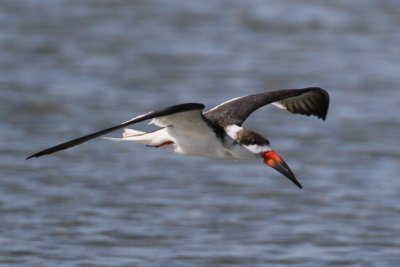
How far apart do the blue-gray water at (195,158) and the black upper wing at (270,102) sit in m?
Answer: 1.05

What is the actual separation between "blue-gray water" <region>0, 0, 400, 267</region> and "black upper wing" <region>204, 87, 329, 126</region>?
1052 mm

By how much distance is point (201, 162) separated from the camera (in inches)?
460

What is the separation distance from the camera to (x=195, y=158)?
38.9 ft

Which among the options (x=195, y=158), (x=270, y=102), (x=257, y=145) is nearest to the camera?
(x=257, y=145)

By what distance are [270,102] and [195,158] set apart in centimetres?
352

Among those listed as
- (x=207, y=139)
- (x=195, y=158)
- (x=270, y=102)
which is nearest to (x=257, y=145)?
(x=207, y=139)

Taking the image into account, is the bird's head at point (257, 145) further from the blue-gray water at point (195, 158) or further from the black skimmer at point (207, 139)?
the blue-gray water at point (195, 158)

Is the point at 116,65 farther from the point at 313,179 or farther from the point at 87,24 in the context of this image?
→ the point at 313,179

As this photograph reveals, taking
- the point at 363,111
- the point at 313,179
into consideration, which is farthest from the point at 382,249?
the point at 363,111

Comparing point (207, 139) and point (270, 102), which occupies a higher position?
point (270, 102)

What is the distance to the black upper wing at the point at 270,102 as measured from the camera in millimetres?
8438

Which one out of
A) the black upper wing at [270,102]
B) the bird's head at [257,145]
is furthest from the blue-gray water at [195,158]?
the bird's head at [257,145]

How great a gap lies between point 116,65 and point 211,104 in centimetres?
215

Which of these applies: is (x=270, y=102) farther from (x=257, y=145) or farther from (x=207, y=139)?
(x=207, y=139)
